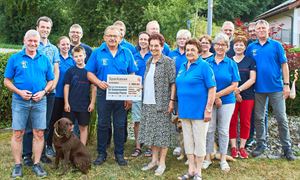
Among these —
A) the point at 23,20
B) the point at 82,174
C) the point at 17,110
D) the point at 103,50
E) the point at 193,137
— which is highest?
the point at 23,20

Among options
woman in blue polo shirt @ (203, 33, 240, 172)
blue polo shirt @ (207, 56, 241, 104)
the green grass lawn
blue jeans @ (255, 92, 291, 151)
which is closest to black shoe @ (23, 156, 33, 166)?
the green grass lawn

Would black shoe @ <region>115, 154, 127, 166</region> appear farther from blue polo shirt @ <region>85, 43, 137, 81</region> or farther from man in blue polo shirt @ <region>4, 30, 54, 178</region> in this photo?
blue polo shirt @ <region>85, 43, 137, 81</region>

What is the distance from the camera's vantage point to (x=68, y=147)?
5559mm

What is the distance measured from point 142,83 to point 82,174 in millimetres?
1682

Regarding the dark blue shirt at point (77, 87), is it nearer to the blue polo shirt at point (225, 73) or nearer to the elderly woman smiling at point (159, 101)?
the elderly woman smiling at point (159, 101)

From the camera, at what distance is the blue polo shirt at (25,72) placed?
5234 mm

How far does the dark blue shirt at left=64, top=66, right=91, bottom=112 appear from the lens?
239 inches

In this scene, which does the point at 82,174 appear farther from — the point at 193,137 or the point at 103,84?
the point at 193,137

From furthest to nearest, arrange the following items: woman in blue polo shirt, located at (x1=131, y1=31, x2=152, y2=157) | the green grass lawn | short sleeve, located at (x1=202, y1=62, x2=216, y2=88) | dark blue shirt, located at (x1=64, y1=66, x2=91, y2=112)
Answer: woman in blue polo shirt, located at (x1=131, y1=31, x2=152, y2=157), dark blue shirt, located at (x1=64, y1=66, x2=91, y2=112), the green grass lawn, short sleeve, located at (x1=202, y1=62, x2=216, y2=88)

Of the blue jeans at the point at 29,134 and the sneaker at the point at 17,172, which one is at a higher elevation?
the blue jeans at the point at 29,134

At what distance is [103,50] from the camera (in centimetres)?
586

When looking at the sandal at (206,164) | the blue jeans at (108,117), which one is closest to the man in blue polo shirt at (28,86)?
the blue jeans at (108,117)

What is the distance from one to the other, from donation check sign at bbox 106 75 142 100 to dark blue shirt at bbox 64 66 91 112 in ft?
1.59

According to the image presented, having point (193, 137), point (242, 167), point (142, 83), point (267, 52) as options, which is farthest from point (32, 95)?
point (267, 52)
